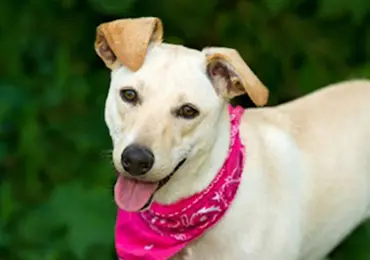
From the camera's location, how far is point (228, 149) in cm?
306

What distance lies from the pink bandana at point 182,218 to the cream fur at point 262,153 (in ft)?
0.12

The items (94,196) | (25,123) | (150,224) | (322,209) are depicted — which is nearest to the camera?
(150,224)

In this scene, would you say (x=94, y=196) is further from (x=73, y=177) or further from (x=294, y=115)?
(x=294, y=115)

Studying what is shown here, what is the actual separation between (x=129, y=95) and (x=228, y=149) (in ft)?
1.44

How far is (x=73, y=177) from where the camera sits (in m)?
4.20

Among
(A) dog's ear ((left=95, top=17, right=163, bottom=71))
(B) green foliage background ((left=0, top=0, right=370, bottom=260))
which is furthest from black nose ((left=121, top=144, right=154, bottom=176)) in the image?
(B) green foliage background ((left=0, top=0, right=370, bottom=260))

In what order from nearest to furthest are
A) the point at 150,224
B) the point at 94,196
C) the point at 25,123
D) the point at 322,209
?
the point at 150,224 < the point at 322,209 < the point at 94,196 < the point at 25,123

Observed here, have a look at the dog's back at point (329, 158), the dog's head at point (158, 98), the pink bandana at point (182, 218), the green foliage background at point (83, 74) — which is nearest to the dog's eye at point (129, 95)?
the dog's head at point (158, 98)

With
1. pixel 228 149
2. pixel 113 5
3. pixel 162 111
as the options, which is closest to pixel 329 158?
pixel 228 149

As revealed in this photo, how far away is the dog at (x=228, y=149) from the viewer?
277 centimetres

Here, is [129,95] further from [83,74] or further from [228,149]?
[83,74]

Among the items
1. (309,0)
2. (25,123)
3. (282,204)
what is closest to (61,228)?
(25,123)

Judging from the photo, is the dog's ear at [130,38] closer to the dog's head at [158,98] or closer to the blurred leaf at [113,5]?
the dog's head at [158,98]

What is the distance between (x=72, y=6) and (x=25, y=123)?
0.58m
